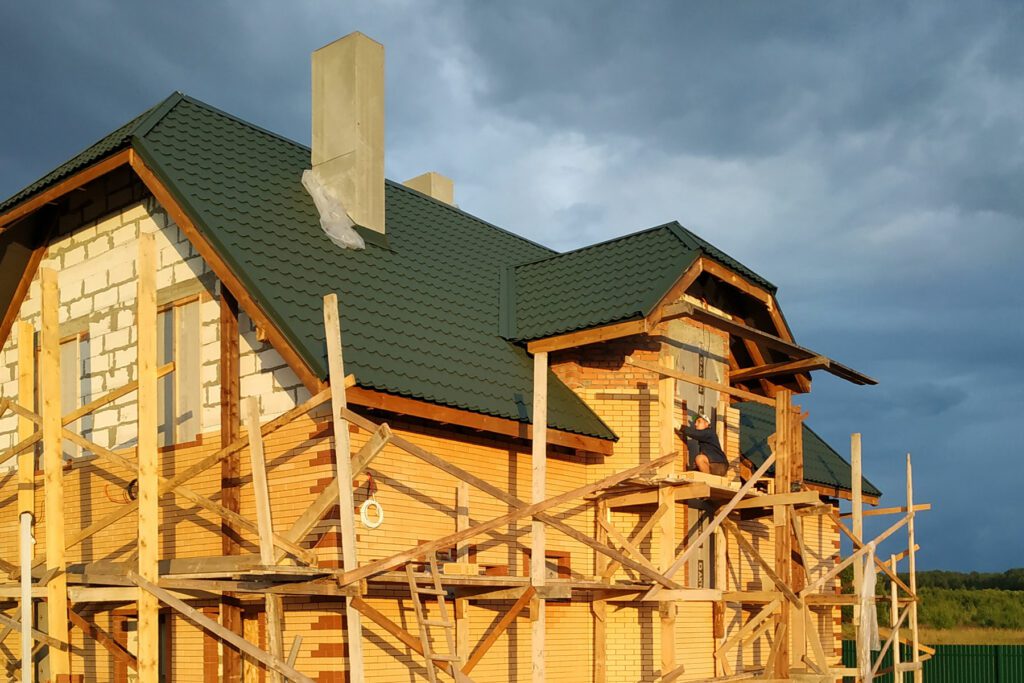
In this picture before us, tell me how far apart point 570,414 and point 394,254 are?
3160mm

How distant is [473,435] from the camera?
1445cm

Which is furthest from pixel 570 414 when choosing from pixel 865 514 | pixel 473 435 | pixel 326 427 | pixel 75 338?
pixel 865 514

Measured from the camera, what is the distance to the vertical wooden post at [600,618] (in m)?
15.4

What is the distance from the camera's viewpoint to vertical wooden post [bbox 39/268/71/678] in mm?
11930

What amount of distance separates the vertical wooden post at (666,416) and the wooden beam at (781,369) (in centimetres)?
230

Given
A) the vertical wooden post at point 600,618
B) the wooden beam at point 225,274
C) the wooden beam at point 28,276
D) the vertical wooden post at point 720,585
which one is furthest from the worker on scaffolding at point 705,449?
the wooden beam at point 28,276

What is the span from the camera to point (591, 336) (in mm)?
15016

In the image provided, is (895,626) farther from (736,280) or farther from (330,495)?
(330,495)

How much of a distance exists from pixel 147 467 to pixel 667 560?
647cm

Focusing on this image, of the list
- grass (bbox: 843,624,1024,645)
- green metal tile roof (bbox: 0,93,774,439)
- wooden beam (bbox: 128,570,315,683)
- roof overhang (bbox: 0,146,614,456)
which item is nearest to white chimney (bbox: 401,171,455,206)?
green metal tile roof (bbox: 0,93,774,439)

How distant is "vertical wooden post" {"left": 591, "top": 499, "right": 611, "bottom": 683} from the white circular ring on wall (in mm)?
3533

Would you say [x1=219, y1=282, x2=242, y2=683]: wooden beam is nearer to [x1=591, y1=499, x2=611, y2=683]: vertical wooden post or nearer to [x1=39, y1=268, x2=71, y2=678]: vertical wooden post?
[x1=39, y1=268, x2=71, y2=678]: vertical wooden post

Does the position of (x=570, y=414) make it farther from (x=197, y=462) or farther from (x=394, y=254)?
(x=197, y=462)

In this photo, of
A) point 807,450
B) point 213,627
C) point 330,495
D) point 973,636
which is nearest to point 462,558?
point 330,495
